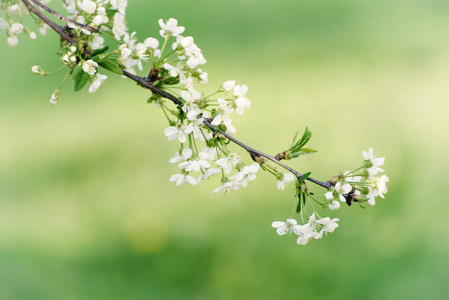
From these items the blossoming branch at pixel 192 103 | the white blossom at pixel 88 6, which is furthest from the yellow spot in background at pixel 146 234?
the white blossom at pixel 88 6

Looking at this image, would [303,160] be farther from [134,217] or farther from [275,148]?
[134,217]

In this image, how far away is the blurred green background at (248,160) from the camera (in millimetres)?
1484

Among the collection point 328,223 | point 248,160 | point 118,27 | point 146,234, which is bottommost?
point 328,223

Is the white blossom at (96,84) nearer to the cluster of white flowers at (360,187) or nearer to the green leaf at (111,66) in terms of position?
the green leaf at (111,66)

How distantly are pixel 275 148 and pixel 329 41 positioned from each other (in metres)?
0.47

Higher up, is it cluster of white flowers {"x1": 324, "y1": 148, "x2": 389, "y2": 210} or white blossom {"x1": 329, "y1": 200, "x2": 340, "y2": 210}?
cluster of white flowers {"x1": 324, "y1": 148, "x2": 389, "y2": 210}

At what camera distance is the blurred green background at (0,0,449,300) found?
4.87 feet

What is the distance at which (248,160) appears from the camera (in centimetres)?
154

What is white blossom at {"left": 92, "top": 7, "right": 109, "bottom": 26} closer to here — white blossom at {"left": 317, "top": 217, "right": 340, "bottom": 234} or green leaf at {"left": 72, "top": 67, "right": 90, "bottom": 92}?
green leaf at {"left": 72, "top": 67, "right": 90, "bottom": 92}

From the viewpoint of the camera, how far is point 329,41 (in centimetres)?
178

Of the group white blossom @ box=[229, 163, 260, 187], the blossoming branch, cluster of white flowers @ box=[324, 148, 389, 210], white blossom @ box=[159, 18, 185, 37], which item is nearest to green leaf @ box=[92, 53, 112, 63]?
the blossoming branch

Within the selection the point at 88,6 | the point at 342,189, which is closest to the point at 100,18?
the point at 88,6

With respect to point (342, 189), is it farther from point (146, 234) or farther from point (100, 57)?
point (146, 234)

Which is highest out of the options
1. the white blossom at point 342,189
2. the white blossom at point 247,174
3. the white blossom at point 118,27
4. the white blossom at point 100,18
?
the white blossom at point 118,27
